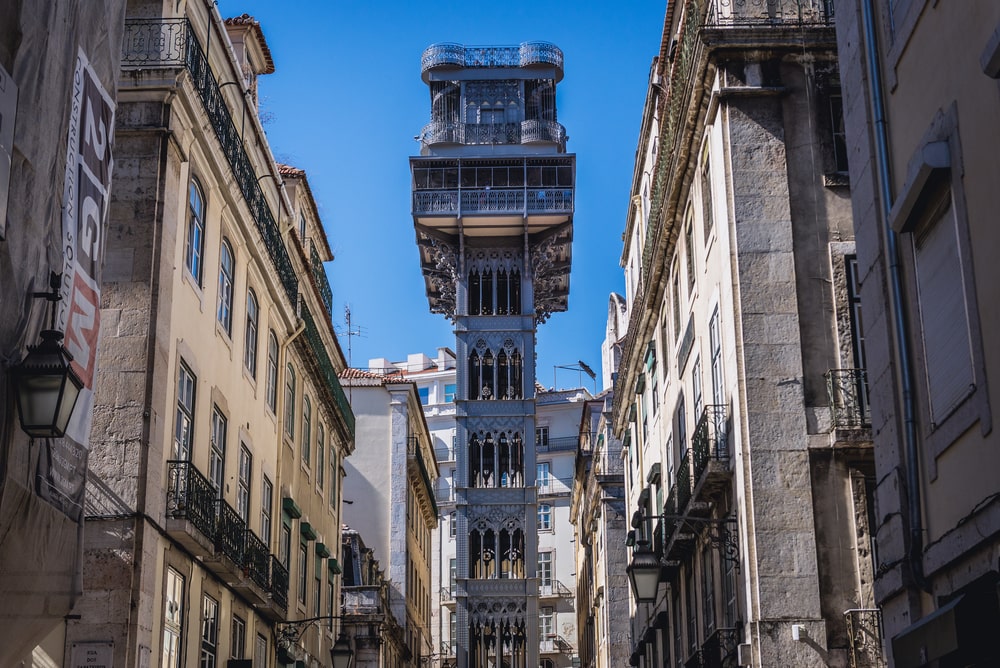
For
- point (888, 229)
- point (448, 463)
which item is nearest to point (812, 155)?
point (888, 229)

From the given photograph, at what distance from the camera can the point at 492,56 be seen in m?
59.7

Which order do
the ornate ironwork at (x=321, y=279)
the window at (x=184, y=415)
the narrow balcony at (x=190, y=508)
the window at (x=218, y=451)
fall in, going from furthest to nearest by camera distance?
the ornate ironwork at (x=321, y=279), the window at (x=218, y=451), the window at (x=184, y=415), the narrow balcony at (x=190, y=508)

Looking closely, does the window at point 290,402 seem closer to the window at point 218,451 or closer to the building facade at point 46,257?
the window at point 218,451

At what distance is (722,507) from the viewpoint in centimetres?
2053

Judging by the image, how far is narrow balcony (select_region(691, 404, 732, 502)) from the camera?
19422 mm

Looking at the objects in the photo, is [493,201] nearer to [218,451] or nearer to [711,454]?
[218,451]

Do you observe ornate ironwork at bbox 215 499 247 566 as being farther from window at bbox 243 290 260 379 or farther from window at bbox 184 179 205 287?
window at bbox 243 290 260 379

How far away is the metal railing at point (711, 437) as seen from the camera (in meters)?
19.8

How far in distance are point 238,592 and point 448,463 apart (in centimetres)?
6169

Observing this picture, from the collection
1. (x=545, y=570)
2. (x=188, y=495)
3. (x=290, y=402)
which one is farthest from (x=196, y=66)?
(x=545, y=570)

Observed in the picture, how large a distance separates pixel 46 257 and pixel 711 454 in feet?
33.7

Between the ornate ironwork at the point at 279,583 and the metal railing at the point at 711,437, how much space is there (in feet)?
24.0

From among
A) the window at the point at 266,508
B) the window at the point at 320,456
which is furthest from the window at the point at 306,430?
the window at the point at 266,508

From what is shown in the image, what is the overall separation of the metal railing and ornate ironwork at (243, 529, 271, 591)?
6.76 metres
